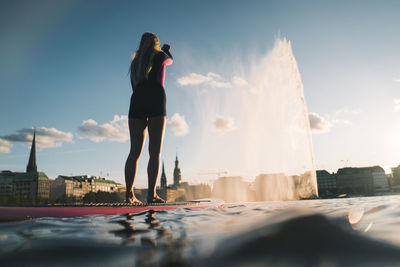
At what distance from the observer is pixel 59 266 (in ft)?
3.12

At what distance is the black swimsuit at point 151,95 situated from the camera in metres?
4.50

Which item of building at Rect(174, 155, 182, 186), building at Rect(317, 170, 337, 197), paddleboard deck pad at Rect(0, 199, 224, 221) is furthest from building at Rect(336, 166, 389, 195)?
paddleboard deck pad at Rect(0, 199, 224, 221)

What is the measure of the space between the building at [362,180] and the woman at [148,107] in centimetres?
10560

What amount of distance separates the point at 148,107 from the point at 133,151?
91cm

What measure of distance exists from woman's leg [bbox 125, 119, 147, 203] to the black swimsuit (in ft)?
0.52

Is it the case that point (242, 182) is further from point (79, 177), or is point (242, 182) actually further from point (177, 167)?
point (79, 177)

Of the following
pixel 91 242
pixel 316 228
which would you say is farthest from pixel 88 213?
pixel 316 228

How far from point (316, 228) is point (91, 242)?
136 cm

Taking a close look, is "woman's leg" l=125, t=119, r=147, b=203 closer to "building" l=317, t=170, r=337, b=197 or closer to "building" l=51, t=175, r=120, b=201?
"building" l=51, t=175, r=120, b=201

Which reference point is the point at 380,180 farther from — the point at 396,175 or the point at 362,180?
the point at 396,175

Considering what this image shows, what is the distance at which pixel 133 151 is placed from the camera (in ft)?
14.9

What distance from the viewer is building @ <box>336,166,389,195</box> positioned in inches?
3666

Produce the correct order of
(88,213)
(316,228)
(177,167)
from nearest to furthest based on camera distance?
(316,228) < (88,213) < (177,167)

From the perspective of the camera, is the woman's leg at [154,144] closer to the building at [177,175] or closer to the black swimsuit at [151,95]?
the black swimsuit at [151,95]
